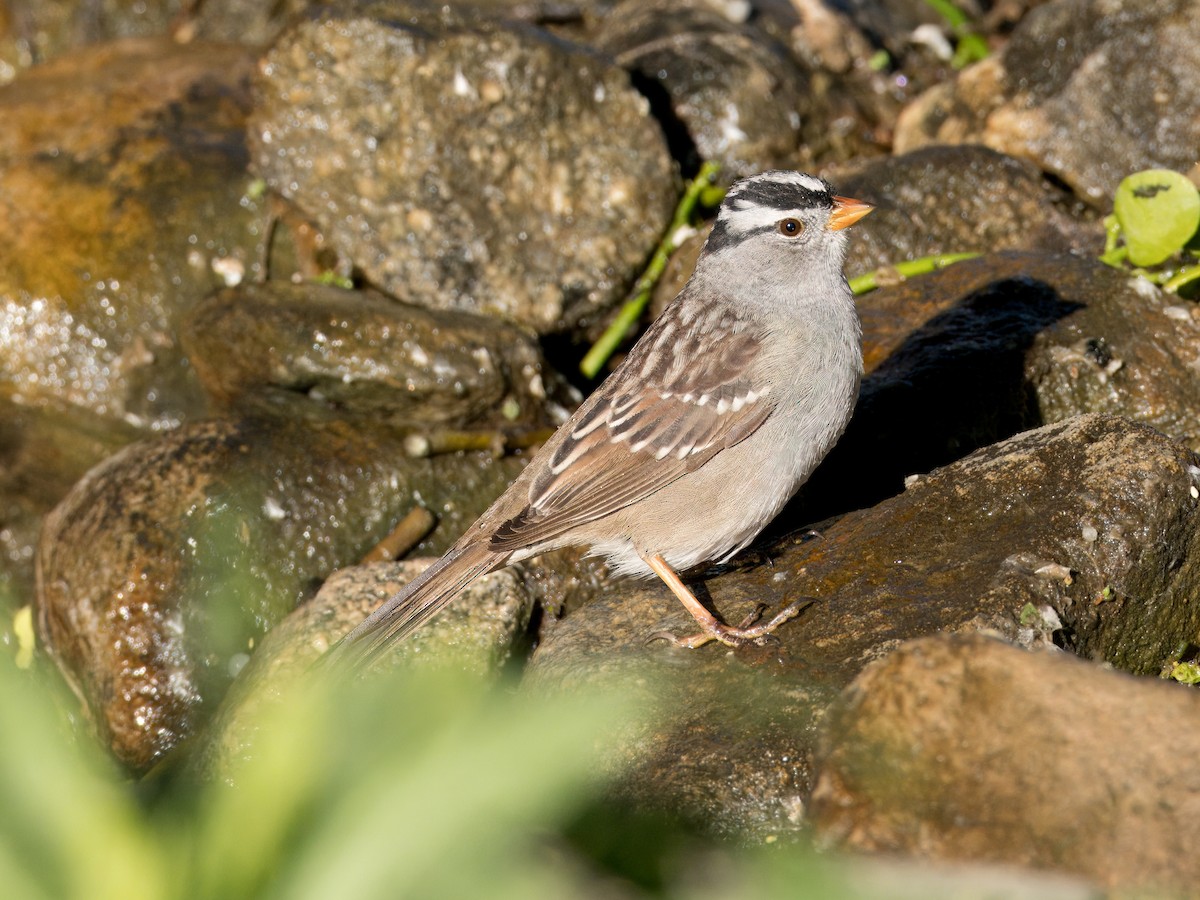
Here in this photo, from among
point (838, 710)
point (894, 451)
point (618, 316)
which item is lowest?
point (894, 451)

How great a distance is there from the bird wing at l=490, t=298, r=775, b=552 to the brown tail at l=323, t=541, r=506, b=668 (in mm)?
108

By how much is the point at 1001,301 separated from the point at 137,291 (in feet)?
15.4

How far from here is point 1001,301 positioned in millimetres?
5289

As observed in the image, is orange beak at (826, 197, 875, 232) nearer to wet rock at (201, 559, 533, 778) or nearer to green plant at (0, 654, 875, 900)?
wet rock at (201, 559, 533, 778)

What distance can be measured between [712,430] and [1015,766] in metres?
2.55

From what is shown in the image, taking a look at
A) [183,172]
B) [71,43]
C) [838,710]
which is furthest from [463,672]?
[71,43]

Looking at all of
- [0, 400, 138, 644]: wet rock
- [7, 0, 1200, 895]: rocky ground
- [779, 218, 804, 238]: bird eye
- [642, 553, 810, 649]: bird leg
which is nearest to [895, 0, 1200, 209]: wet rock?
[7, 0, 1200, 895]: rocky ground

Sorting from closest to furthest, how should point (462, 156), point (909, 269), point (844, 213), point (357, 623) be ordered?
point (844, 213) < point (357, 623) < point (909, 269) < point (462, 156)

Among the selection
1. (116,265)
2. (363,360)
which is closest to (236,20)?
(116,265)

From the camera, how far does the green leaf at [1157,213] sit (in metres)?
5.36

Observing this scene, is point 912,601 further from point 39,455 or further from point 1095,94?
point 39,455

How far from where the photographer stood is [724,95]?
7.69m

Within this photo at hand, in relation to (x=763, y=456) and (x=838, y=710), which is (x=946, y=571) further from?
(x=838, y=710)

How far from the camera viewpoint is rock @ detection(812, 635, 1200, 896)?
1744 mm
